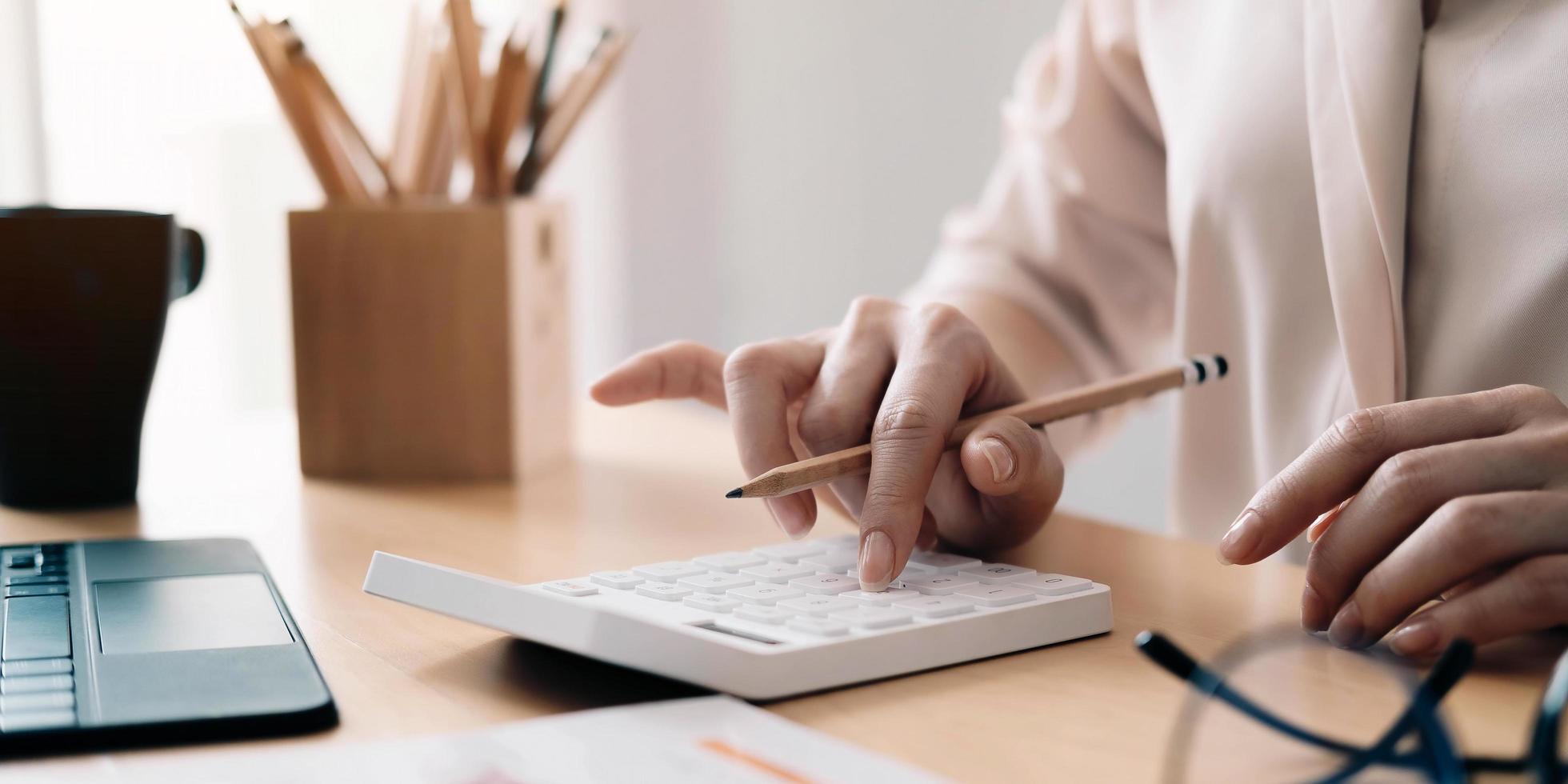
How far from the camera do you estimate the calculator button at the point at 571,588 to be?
1.41 feet

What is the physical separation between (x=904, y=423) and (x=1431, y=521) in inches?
7.1

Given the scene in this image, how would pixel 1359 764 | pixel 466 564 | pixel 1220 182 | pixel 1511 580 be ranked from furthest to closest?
pixel 1220 182 < pixel 466 564 < pixel 1511 580 < pixel 1359 764

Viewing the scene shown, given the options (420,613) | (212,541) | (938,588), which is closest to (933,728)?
(938,588)

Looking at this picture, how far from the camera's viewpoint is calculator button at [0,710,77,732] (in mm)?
341

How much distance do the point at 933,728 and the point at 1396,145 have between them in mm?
398

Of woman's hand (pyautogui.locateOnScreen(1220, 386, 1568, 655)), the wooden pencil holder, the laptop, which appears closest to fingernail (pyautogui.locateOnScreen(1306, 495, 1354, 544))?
woman's hand (pyautogui.locateOnScreen(1220, 386, 1568, 655))

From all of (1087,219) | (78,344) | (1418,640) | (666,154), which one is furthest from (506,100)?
(666,154)

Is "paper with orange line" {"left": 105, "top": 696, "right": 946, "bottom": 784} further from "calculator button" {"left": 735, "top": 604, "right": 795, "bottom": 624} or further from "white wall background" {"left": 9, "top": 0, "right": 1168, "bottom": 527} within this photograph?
"white wall background" {"left": 9, "top": 0, "right": 1168, "bottom": 527}

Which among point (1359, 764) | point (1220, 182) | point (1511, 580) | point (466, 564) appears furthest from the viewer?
point (1220, 182)

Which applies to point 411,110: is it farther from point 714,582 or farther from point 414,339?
point 714,582

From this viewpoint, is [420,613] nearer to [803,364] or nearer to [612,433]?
[803,364]

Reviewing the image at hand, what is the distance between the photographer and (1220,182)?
2.34 feet

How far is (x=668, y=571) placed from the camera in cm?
47

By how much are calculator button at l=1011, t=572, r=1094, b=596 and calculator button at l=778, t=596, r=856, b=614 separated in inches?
2.8
